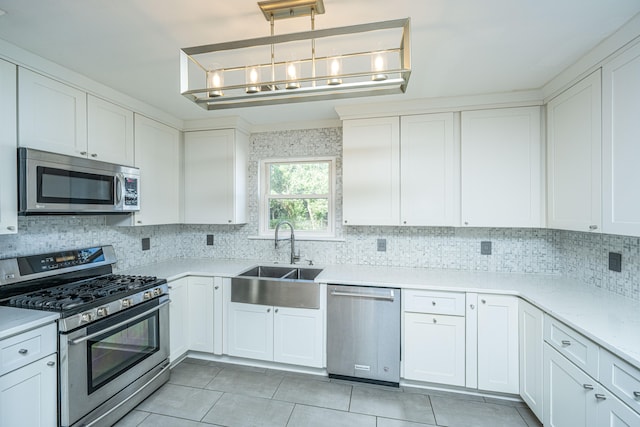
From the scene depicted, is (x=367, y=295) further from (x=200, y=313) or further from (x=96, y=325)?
(x=96, y=325)

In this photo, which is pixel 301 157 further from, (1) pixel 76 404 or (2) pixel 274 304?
(1) pixel 76 404

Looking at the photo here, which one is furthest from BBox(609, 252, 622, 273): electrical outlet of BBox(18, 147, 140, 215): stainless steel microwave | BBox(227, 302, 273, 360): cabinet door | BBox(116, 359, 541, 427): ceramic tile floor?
BBox(18, 147, 140, 215): stainless steel microwave

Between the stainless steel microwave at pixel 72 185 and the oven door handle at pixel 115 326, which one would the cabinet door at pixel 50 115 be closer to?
the stainless steel microwave at pixel 72 185

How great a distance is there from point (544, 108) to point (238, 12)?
2.42 m

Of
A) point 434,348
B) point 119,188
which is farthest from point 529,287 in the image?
point 119,188

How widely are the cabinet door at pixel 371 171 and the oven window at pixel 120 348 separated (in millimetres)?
1854

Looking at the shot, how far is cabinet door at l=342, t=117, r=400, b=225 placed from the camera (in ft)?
8.51

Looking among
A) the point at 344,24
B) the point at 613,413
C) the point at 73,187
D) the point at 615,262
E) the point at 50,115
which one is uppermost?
the point at 344,24

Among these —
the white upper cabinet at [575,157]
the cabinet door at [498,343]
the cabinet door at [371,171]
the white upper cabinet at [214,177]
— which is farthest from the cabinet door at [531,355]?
the white upper cabinet at [214,177]

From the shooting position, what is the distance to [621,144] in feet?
5.14

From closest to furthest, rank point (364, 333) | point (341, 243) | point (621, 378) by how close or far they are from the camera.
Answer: point (621, 378) → point (364, 333) → point (341, 243)

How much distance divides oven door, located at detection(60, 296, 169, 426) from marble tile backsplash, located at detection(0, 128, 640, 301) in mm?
825

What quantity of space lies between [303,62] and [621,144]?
5.90ft

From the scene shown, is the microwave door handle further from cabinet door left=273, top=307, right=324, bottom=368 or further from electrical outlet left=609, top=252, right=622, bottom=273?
electrical outlet left=609, top=252, right=622, bottom=273
